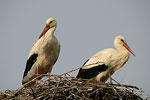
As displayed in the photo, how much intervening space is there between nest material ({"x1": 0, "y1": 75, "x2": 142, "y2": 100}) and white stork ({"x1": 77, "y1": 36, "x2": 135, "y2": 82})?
47.9 inches

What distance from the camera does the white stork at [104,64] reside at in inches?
307

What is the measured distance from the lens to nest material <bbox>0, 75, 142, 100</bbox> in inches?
241

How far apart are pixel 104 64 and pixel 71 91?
1833mm

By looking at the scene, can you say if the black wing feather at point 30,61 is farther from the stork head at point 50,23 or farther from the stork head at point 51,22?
the stork head at point 51,22

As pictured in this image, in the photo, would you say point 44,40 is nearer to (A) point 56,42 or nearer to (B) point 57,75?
(A) point 56,42

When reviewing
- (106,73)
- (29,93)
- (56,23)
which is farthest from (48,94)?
(56,23)

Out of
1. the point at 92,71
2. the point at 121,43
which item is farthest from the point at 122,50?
the point at 92,71

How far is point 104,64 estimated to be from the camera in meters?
7.77

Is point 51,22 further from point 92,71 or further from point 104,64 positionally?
point 104,64

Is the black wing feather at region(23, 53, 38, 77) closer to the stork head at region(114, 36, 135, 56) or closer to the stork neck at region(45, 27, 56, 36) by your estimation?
the stork neck at region(45, 27, 56, 36)

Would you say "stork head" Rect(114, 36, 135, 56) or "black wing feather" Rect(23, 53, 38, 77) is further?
"stork head" Rect(114, 36, 135, 56)

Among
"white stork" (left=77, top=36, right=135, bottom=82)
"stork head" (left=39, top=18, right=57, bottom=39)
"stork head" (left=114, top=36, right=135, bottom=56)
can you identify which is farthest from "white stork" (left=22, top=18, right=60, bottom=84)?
"stork head" (left=114, top=36, right=135, bottom=56)

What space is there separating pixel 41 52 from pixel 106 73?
167 cm

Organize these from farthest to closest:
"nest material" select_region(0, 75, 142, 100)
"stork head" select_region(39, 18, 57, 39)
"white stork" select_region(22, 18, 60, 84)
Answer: "stork head" select_region(39, 18, 57, 39), "white stork" select_region(22, 18, 60, 84), "nest material" select_region(0, 75, 142, 100)
